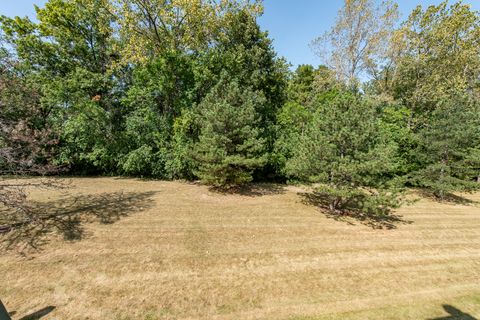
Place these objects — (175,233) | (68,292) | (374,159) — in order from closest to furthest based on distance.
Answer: (68,292), (175,233), (374,159)

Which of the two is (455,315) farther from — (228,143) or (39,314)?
(228,143)

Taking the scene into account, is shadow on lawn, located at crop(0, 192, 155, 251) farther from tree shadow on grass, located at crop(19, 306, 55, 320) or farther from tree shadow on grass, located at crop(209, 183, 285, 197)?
tree shadow on grass, located at crop(209, 183, 285, 197)

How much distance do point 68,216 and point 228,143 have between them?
740 cm

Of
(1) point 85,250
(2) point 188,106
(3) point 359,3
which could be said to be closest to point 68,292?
(1) point 85,250

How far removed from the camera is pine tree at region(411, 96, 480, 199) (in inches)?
502

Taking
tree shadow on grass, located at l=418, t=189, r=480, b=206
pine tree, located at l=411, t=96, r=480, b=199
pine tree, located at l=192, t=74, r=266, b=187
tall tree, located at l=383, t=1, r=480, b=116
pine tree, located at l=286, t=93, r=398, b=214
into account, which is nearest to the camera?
pine tree, located at l=286, t=93, r=398, b=214

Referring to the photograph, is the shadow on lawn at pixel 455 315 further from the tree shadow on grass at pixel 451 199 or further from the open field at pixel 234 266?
the tree shadow on grass at pixel 451 199

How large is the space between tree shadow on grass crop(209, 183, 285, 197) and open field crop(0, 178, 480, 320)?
284cm

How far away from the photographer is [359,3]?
1723 centimetres

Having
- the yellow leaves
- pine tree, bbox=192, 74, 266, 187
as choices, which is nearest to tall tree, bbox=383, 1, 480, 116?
the yellow leaves

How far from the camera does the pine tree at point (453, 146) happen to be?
12.7 meters

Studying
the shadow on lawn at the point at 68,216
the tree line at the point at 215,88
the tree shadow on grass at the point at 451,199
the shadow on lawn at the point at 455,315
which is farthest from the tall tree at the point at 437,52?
the shadow on lawn at the point at 68,216

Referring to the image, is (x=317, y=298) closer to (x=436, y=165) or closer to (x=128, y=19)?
(x=436, y=165)

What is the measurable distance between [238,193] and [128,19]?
1255 cm
